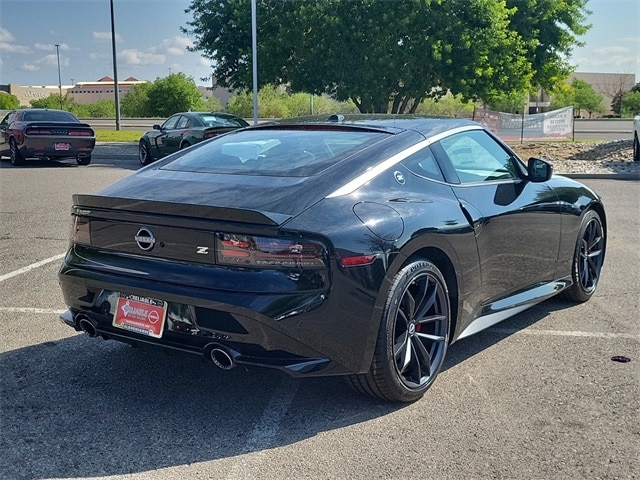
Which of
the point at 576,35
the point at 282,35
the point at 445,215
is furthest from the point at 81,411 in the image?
the point at 576,35

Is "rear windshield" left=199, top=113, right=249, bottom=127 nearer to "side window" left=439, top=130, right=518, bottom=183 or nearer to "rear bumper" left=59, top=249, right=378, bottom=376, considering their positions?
"side window" left=439, top=130, right=518, bottom=183

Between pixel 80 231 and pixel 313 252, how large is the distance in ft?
4.59

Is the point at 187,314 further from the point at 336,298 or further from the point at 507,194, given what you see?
the point at 507,194

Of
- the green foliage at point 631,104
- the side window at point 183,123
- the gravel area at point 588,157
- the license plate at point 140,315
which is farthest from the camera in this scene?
the green foliage at point 631,104

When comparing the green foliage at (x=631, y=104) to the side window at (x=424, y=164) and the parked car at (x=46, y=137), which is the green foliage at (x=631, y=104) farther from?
the side window at (x=424, y=164)

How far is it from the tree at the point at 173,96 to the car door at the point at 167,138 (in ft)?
132

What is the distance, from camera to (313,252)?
10.5 ft

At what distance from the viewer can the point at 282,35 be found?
24.3 meters

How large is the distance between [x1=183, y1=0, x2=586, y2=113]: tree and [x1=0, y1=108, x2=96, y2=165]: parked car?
8855 millimetres

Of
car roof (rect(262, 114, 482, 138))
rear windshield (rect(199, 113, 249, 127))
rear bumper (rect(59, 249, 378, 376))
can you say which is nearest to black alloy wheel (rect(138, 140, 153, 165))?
rear windshield (rect(199, 113, 249, 127))

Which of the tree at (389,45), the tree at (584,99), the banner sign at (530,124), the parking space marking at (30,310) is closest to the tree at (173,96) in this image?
the tree at (389,45)

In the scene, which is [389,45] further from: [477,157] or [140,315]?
[140,315]

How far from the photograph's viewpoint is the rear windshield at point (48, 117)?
1814 cm

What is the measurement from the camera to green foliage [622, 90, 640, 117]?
68.7 m
